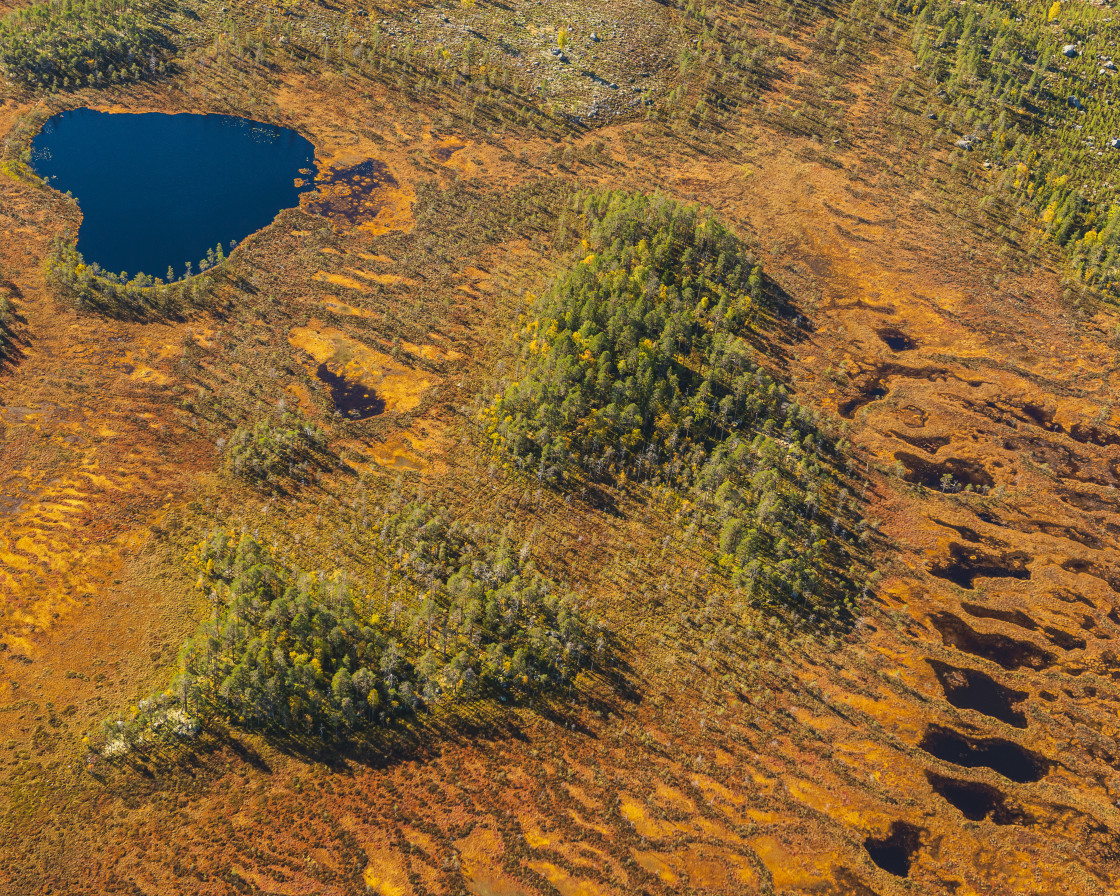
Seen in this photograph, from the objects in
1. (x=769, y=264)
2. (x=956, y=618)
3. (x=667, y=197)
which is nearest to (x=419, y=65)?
(x=667, y=197)

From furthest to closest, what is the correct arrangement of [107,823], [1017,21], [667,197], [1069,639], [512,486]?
[1017,21]
[667,197]
[512,486]
[1069,639]
[107,823]

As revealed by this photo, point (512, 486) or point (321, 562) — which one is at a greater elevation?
point (512, 486)

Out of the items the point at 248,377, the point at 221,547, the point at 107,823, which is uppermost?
the point at 248,377

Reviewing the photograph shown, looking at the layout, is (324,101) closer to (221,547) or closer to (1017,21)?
(221,547)

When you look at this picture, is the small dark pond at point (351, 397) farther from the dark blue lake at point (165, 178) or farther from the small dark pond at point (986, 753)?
the small dark pond at point (986, 753)

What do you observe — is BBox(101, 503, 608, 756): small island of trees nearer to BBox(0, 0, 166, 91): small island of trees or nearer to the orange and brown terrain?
the orange and brown terrain

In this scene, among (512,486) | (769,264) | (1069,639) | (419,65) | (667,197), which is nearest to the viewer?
(1069,639)
